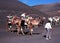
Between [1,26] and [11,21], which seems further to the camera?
[1,26]

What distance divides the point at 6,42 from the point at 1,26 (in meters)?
18.1

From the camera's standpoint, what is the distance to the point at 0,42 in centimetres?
1888

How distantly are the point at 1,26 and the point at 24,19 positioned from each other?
12667 millimetres

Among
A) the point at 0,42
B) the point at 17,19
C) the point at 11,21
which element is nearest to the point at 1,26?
the point at 11,21

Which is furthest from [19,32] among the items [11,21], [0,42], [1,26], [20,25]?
[1,26]

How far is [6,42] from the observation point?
18.7 metres

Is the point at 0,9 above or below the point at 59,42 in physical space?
above

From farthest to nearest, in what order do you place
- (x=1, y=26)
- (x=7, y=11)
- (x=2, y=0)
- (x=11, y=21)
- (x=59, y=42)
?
1. (x=2, y=0)
2. (x=7, y=11)
3. (x=1, y=26)
4. (x=11, y=21)
5. (x=59, y=42)

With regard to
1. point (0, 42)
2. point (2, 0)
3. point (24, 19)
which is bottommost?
point (0, 42)

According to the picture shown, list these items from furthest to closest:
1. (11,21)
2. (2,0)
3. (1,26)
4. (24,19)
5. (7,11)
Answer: (2,0) < (7,11) < (1,26) < (11,21) < (24,19)

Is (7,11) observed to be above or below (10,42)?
above

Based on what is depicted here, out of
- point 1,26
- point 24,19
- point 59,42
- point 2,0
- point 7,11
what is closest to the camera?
point 59,42

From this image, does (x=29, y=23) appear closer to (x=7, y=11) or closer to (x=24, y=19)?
(x=24, y=19)

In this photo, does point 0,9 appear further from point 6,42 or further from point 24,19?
point 6,42
